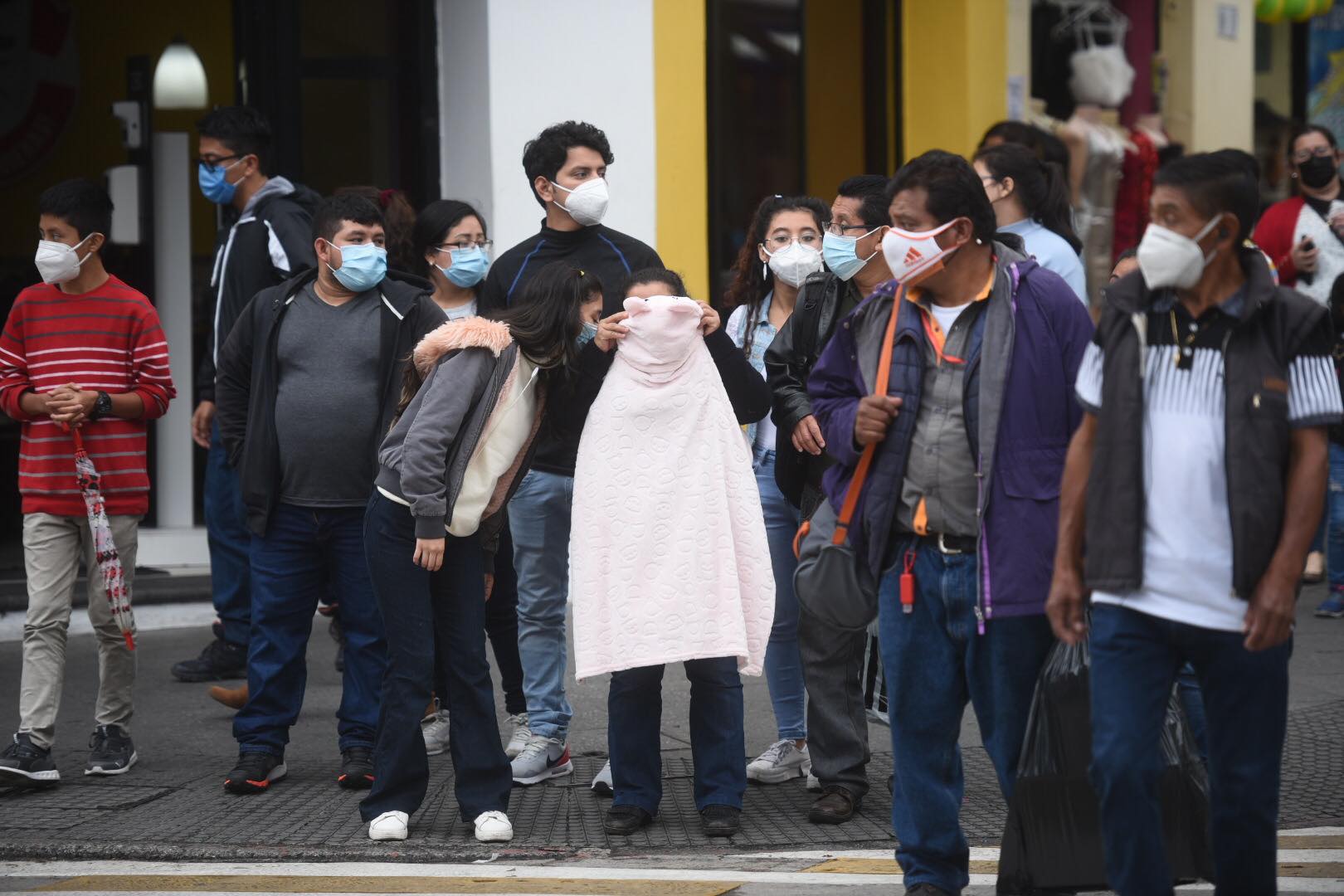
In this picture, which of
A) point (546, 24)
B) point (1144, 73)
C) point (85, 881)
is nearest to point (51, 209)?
point (85, 881)

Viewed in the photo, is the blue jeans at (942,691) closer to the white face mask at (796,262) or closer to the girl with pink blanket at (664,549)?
the girl with pink blanket at (664,549)

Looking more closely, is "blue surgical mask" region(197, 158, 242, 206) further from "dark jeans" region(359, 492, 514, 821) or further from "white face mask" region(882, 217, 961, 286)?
"white face mask" region(882, 217, 961, 286)

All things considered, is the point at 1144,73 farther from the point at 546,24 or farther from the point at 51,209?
the point at 51,209

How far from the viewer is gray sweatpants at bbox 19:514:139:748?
627cm

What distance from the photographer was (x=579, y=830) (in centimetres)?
561

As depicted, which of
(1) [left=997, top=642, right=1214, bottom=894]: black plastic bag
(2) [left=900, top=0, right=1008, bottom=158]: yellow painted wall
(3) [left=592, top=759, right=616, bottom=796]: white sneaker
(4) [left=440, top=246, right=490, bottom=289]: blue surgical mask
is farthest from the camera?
(2) [left=900, top=0, right=1008, bottom=158]: yellow painted wall

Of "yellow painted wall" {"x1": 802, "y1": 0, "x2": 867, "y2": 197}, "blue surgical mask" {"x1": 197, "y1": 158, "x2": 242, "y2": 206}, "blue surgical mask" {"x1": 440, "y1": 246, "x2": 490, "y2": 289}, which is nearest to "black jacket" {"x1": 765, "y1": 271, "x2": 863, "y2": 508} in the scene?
"blue surgical mask" {"x1": 440, "y1": 246, "x2": 490, "y2": 289}

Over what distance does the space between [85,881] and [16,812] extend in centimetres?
89

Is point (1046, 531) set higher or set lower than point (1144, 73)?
lower

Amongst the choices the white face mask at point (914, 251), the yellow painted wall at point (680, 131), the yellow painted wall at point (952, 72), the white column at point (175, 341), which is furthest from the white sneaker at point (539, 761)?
the yellow painted wall at point (952, 72)

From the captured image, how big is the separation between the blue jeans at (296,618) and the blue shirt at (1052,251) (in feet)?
8.26

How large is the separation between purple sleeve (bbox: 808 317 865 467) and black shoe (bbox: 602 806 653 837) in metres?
1.43

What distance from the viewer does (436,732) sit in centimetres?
681

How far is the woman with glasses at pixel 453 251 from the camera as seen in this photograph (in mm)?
6859
